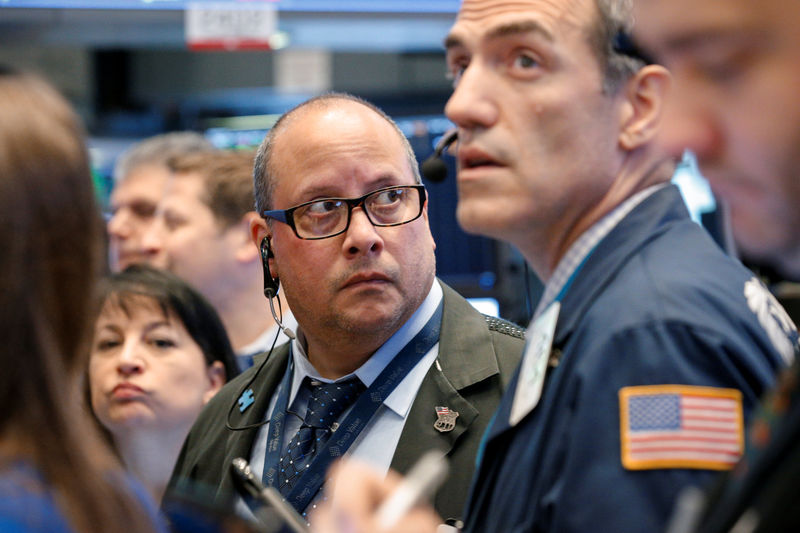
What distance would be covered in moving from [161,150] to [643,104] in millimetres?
2786

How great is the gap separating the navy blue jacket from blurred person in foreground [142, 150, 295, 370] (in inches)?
93.1

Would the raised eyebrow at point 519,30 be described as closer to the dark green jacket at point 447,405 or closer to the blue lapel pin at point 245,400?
the dark green jacket at point 447,405

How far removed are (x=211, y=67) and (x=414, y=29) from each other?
2.76 metres

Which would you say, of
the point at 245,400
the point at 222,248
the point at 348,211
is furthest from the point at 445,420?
the point at 222,248

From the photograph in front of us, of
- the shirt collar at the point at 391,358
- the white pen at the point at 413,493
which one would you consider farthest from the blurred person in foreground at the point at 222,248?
the white pen at the point at 413,493

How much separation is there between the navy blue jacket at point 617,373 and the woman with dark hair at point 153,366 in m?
1.62

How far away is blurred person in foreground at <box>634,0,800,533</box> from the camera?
32.7 inches

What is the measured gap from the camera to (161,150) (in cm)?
400

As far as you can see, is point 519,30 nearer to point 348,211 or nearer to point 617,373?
point 617,373

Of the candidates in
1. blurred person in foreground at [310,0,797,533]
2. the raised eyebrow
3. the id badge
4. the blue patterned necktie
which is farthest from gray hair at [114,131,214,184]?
the id badge

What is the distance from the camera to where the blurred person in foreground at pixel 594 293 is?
120 cm

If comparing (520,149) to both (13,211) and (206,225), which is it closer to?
(13,211)

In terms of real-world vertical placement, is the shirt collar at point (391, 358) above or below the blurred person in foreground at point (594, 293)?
below

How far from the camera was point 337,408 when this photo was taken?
2264 mm
